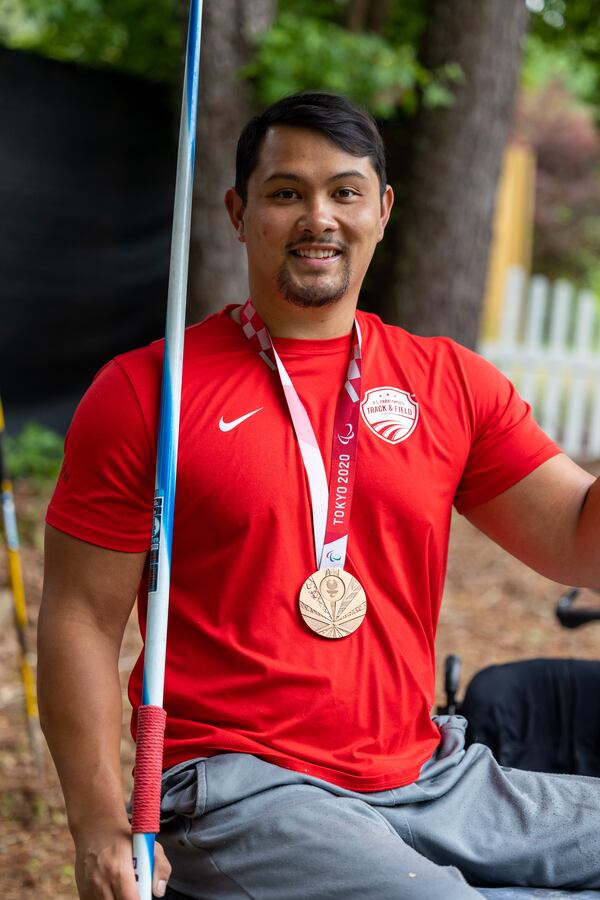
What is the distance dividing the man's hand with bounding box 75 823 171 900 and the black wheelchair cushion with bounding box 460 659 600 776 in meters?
0.97

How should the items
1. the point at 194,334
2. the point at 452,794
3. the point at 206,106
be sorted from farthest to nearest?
the point at 206,106 → the point at 194,334 → the point at 452,794

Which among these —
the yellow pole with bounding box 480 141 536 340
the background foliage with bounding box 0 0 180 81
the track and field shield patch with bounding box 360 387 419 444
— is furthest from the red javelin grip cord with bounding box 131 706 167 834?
the yellow pole with bounding box 480 141 536 340

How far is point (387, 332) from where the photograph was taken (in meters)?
2.38

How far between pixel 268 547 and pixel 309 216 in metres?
A: 0.65

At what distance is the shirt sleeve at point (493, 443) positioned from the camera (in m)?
2.30

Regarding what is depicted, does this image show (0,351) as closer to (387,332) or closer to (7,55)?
(7,55)

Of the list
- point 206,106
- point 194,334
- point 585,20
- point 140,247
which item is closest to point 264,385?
point 194,334

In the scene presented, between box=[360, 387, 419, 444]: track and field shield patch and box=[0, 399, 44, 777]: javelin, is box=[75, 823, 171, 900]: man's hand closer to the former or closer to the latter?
box=[360, 387, 419, 444]: track and field shield patch

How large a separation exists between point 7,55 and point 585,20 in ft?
14.9

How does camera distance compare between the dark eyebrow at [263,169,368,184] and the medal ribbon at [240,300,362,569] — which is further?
the dark eyebrow at [263,169,368,184]

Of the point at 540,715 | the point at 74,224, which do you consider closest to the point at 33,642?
the point at 540,715

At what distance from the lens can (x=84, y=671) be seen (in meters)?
2.00

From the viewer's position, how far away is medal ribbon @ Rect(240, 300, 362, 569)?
206cm

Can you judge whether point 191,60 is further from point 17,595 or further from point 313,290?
point 17,595
